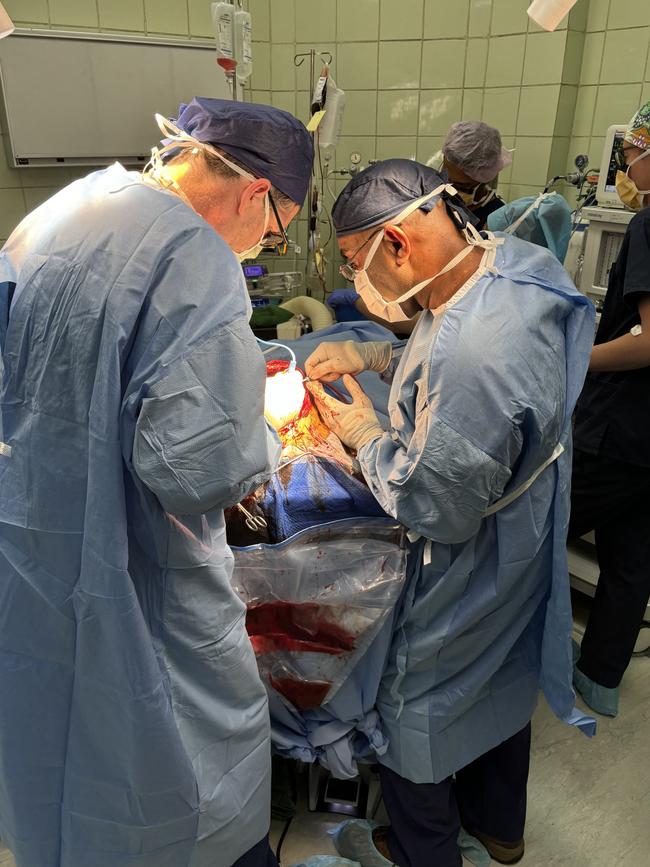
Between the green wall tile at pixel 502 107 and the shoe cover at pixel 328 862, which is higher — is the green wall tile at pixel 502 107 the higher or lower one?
the higher one

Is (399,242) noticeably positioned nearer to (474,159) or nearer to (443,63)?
(474,159)

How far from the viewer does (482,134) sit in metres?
2.67

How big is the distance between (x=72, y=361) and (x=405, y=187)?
72cm

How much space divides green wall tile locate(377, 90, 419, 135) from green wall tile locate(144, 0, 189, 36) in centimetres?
103

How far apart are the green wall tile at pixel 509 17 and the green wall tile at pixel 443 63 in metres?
0.17

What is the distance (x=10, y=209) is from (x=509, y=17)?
2497mm

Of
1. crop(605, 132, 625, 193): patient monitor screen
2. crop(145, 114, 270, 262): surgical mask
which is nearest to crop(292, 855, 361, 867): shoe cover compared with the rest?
crop(145, 114, 270, 262): surgical mask

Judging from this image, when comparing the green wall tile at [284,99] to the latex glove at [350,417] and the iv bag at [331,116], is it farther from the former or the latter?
the latex glove at [350,417]

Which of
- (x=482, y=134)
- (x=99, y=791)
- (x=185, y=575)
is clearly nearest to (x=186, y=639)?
(x=185, y=575)

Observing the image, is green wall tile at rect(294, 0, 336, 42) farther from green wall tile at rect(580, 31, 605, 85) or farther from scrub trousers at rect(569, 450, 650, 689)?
scrub trousers at rect(569, 450, 650, 689)

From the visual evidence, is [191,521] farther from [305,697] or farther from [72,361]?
[305,697]

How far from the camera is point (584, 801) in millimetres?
Answer: 1896

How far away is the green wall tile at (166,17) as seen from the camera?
3004 millimetres

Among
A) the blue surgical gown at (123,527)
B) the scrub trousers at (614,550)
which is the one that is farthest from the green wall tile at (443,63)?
the blue surgical gown at (123,527)
